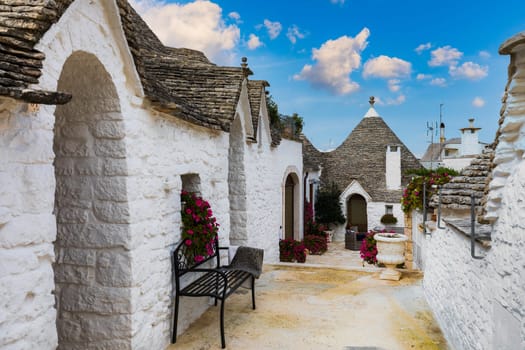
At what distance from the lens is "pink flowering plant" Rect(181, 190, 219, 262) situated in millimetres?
4871

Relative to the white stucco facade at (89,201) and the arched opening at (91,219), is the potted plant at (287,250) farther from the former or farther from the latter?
the arched opening at (91,219)

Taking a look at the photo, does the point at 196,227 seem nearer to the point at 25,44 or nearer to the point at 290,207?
the point at 25,44

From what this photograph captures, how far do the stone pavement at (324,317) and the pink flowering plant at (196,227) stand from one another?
0.91 meters

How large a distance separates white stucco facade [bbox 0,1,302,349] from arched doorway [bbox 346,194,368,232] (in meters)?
18.4

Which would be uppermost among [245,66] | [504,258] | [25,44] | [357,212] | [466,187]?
[245,66]

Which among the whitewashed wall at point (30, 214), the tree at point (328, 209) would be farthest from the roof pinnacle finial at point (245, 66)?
the tree at point (328, 209)

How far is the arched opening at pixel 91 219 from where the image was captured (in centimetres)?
370

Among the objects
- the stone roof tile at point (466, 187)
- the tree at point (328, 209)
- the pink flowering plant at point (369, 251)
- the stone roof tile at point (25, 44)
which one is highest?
the stone roof tile at point (25, 44)

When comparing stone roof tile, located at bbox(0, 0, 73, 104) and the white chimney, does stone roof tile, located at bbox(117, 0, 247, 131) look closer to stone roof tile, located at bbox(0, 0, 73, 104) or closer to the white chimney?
stone roof tile, located at bbox(0, 0, 73, 104)

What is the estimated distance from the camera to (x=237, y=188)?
8.26m

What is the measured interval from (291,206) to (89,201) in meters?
11.0

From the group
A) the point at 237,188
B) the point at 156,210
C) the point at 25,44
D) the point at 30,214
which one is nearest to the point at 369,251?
the point at 237,188

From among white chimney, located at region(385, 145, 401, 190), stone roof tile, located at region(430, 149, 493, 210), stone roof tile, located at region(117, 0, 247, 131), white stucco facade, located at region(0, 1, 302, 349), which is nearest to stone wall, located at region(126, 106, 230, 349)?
white stucco facade, located at region(0, 1, 302, 349)

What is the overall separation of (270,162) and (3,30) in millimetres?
8224
